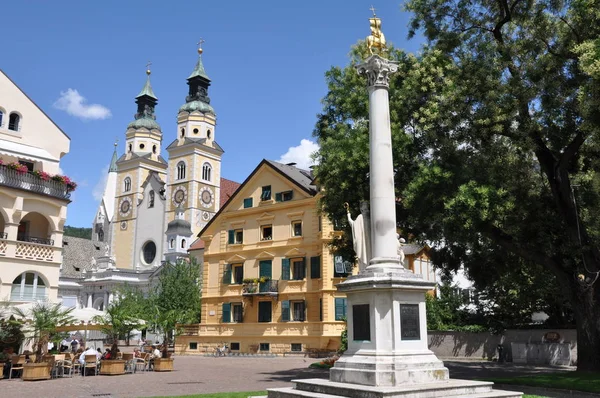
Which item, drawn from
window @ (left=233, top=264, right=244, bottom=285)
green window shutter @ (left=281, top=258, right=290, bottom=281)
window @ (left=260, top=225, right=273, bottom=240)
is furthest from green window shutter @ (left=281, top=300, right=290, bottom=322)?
window @ (left=260, top=225, right=273, bottom=240)

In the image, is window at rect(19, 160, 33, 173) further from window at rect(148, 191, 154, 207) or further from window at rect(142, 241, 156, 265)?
window at rect(148, 191, 154, 207)

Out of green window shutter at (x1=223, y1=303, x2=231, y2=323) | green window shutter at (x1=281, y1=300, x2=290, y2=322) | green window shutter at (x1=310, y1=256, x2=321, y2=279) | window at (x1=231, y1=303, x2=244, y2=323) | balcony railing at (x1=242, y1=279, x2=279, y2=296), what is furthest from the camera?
green window shutter at (x1=223, y1=303, x2=231, y2=323)

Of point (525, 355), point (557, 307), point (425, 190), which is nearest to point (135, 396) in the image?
point (425, 190)

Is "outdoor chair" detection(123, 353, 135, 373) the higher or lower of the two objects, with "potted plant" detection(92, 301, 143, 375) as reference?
lower

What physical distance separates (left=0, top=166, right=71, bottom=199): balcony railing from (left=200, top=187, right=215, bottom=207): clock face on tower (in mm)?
54666

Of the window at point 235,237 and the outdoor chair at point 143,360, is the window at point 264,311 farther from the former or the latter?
the outdoor chair at point 143,360

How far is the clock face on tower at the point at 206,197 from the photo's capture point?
85.1 m

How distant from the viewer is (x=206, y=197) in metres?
85.9

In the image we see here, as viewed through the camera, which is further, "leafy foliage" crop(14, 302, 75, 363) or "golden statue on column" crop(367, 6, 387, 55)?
"leafy foliage" crop(14, 302, 75, 363)

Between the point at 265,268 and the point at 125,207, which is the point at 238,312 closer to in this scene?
the point at 265,268

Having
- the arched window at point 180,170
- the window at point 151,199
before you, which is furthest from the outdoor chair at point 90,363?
the window at point 151,199

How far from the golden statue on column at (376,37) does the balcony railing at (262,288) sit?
2574 centimetres

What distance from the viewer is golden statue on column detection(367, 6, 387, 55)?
14432 mm

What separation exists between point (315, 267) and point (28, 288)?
54.5ft
